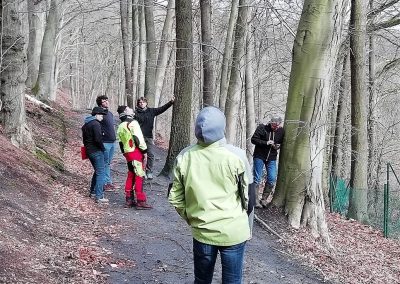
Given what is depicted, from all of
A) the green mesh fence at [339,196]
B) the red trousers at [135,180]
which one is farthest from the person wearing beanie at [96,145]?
the green mesh fence at [339,196]

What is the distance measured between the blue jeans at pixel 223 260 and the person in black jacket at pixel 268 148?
5377mm

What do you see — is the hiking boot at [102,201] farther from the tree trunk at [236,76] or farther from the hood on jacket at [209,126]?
the tree trunk at [236,76]

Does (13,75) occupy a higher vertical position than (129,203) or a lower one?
higher

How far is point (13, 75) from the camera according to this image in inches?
432

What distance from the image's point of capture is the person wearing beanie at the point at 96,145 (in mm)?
9305

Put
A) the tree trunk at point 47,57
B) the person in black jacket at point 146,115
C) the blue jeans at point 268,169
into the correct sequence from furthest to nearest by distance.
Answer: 1. the tree trunk at point 47,57
2. the person in black jacket at point 146,115
3. the blue jeans at point 268,169

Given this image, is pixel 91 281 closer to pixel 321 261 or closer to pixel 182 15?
pixel 321 261

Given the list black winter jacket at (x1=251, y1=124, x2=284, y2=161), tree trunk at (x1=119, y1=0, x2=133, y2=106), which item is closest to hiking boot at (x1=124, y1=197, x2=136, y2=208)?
black winter jacket at (x1=251, y1=124, x2=284, y2=161)

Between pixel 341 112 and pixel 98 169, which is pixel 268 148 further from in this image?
pixel 341 112

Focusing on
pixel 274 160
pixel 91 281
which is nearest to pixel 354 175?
pixel 274 160

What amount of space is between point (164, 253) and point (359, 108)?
323 inches

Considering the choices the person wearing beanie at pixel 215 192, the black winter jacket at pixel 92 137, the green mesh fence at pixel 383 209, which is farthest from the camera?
the green mesh fence at pixel 383 209

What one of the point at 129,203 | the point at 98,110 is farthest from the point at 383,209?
the point at 98,110

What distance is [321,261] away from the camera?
8.02 meters
